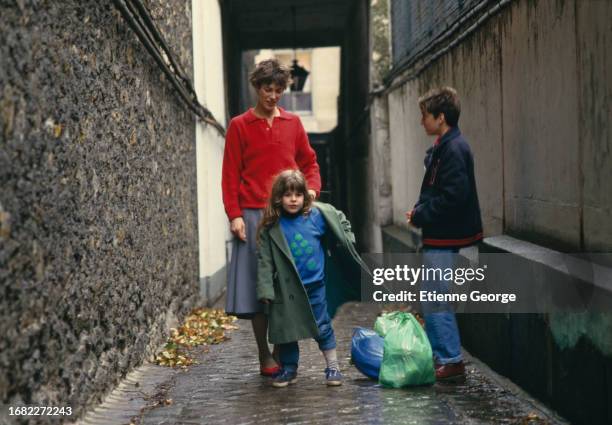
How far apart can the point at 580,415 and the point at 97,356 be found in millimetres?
2401

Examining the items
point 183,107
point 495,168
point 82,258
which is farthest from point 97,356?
point 183,107

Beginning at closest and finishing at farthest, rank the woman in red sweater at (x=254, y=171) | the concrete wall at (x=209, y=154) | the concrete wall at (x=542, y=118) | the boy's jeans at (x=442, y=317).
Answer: the concrete wall at (x=542, y=118), the boy's jeans at (x=442, y=317), the woman in red sweater at (x=254, y=171), the concrete wall at (x=209, y=154)

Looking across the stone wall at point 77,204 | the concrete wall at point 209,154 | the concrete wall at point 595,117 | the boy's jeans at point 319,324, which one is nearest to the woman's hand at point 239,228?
the boy's jeans at point 319,324

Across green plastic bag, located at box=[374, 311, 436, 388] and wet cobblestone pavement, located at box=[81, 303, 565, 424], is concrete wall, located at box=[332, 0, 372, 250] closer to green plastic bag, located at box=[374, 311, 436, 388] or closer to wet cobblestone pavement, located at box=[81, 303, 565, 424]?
wet cobblestone pavement, located at box=[81, 303, 565, 424]

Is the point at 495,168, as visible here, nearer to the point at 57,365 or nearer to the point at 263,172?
the point at 263,172

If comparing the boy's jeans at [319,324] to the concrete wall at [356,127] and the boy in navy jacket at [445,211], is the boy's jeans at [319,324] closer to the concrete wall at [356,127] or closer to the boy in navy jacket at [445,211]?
the boy in navy jacket at [445,211]

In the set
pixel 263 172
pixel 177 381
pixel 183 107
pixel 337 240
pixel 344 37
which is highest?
pixel 344 37

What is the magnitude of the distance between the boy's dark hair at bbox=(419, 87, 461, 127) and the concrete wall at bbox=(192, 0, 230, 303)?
477cm

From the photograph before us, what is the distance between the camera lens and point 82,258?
4.49 m

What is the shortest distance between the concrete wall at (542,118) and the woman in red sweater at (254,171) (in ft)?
4.44

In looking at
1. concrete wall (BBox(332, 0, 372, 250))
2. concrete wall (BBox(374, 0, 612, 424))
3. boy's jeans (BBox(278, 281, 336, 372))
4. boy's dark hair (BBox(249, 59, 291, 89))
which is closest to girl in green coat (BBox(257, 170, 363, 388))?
boy's jeans (BBox(278, 281, 336, 372))

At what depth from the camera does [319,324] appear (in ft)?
17.5

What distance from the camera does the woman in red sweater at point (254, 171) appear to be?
17.9ft

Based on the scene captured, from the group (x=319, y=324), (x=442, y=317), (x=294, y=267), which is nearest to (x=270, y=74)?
(x=294, y=267)
